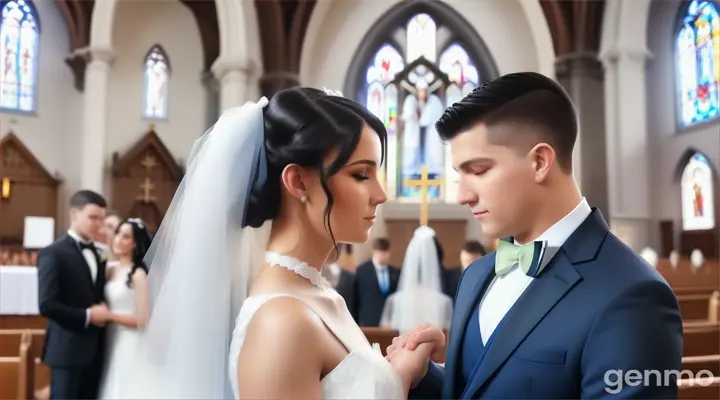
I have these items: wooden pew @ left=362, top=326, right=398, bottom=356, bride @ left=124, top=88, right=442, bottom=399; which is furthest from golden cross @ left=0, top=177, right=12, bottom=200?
bride @ left=124, top=88, right=442, bottom=399

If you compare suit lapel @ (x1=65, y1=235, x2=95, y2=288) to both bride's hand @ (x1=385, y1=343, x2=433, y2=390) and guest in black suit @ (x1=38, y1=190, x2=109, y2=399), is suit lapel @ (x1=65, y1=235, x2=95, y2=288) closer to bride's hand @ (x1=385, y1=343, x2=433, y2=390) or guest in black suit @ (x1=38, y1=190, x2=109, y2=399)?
guest in black suit @ (x1=38, y1=190, x2=109, y2=399)

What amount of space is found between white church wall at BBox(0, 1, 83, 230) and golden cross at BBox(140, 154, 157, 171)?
1.12m

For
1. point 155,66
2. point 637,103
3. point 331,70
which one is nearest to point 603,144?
point 637,103

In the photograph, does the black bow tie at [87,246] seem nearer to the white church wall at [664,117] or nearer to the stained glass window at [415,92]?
the stained glass window at [415,92]

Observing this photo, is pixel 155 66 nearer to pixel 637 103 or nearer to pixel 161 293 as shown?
pixel 637 103

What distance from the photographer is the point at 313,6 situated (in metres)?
11.2

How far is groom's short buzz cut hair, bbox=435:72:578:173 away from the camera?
1205 mm

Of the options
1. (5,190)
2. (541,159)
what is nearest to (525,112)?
(541,159)

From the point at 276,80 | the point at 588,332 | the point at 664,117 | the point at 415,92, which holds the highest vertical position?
the point at 415,92

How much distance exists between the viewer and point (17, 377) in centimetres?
321

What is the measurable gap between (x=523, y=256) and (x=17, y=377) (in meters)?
3.03

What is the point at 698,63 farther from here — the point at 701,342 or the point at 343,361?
the point at 343,361

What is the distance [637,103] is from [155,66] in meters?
8.79

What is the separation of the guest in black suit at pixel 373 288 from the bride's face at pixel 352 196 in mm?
3943
